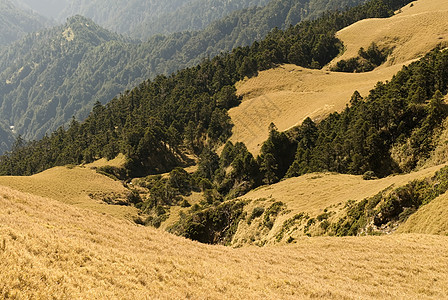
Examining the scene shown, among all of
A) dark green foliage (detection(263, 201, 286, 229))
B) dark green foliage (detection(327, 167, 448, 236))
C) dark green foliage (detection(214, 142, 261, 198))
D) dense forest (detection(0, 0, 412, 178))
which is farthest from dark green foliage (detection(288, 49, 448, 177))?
dark green foliage (detection(263, 201, 286, 229))

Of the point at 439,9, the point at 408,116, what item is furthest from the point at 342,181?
the point at 439,9

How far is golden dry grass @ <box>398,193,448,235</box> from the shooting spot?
29.3 m

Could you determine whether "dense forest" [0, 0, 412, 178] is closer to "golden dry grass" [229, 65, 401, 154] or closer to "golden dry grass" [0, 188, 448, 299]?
"golden dry grass" [229, 65, 401, 154]

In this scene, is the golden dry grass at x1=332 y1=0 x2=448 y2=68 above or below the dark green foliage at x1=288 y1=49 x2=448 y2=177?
above

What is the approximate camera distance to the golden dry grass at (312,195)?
42188mm

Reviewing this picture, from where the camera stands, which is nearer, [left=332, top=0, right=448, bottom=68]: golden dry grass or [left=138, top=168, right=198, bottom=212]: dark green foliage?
[left=138, top=168, right=198, bottom=212]: dark green foliage

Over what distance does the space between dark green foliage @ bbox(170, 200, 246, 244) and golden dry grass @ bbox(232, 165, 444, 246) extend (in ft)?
8.69

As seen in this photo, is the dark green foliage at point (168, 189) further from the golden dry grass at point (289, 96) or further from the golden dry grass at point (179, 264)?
the golden dry grass at point (179, 264)

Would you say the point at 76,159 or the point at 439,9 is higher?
the point at 439,9

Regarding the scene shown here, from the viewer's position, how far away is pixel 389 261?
25484 mm

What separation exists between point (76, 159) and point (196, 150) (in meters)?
60.5

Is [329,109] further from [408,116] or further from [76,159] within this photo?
[76,159]

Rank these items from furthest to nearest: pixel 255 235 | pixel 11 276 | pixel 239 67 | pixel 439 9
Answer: pixel 239 67
pixel 439 9
pixel 255 235
pixel 11 276

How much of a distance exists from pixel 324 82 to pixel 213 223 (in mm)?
115158
